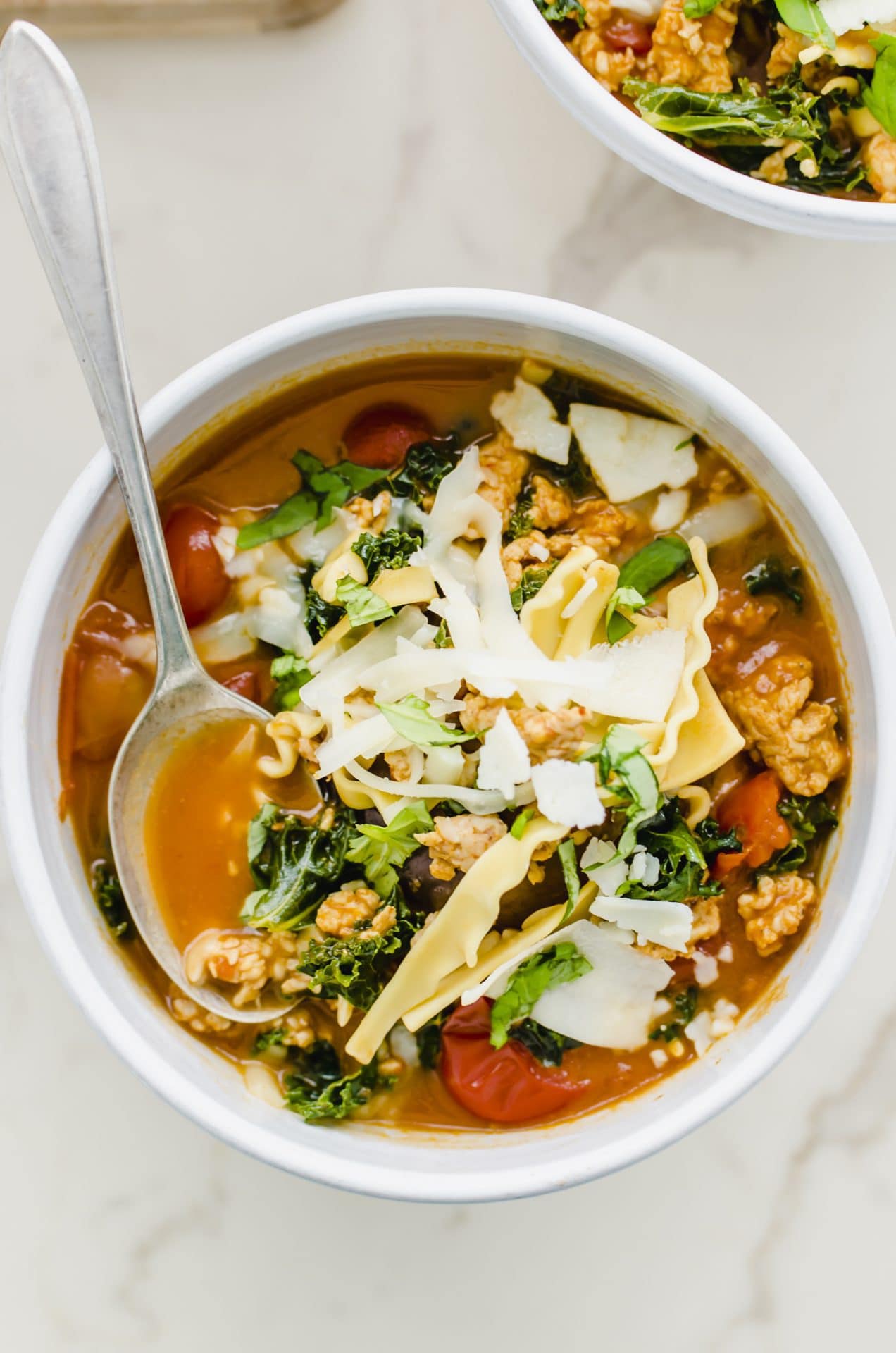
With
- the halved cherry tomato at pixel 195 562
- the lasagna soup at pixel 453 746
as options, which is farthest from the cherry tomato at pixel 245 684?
the halved cherry tomato at pixel 195 562

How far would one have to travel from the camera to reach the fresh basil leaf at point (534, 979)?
238 centimetres

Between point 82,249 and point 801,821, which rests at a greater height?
point 82,249

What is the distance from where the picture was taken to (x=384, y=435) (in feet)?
8.16

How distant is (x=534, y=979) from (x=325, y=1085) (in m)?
0.49

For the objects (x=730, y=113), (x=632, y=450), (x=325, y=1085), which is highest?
(x=730, y=113)

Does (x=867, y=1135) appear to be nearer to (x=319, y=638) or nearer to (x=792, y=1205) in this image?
(x=792, y=1205)

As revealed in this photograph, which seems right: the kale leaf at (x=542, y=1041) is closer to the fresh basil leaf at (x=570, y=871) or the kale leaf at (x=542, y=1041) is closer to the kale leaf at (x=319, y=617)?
the fresh basil leaf at (x=570, y=871)

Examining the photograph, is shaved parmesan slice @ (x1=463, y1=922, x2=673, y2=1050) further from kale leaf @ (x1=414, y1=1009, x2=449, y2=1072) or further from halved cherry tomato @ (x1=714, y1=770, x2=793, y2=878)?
halved cherry tomato @ (x1=714, y1=770, x2=793, y2=878)

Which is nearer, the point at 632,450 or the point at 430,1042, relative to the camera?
the point at 632,450

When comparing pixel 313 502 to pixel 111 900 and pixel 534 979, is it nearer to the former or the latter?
pixel 111 900

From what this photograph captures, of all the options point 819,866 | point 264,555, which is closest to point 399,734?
point 264,555

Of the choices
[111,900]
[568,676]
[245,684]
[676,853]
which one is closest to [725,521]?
[568,676]

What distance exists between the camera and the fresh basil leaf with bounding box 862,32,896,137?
236 centimetres

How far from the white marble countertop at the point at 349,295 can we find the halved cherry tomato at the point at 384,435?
14.3 inches
